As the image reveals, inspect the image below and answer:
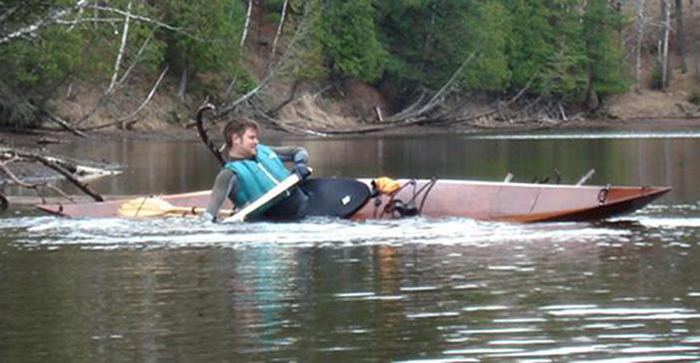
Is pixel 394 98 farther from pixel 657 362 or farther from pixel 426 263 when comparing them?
pixel 657 362

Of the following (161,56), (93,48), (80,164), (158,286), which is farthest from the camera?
(161,56)

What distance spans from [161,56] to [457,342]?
4645cm

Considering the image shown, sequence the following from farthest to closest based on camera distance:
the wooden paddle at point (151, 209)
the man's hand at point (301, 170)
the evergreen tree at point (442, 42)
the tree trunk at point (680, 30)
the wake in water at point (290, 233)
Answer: the tree trunk at point (680, 30) → the evergreen tree at point (442, 42) → the wooden paddle at point (151, 209) → the man's hand at point (301, 170) → the wake in water at point (290, 233)

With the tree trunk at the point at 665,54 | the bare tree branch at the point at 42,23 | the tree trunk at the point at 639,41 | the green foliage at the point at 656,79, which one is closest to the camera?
the bare tree branch at the point at 42,23

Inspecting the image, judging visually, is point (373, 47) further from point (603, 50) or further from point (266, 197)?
point (266, 197)

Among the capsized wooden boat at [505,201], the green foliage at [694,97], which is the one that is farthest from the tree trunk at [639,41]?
the capsized wooden boat at [505,201]

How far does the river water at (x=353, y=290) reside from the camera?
35.2 feet

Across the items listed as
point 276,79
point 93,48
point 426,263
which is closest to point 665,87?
point 276,79

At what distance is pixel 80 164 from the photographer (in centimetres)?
3356

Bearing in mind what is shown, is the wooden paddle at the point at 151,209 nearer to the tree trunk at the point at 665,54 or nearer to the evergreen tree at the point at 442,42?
the evergreen tree at the point at 442,42

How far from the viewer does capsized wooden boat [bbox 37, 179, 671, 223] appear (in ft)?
60.5

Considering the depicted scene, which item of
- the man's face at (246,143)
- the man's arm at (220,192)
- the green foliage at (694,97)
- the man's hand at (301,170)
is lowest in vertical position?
the man's arm at (220,192)

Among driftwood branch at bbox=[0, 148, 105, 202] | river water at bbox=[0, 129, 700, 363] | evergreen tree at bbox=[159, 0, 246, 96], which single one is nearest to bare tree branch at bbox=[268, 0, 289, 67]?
evergreen tree at bbox=[159, 0, 246, 96]

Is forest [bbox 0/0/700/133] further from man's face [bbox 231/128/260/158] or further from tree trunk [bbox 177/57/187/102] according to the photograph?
man's face [bbox 231/128/260/158]
